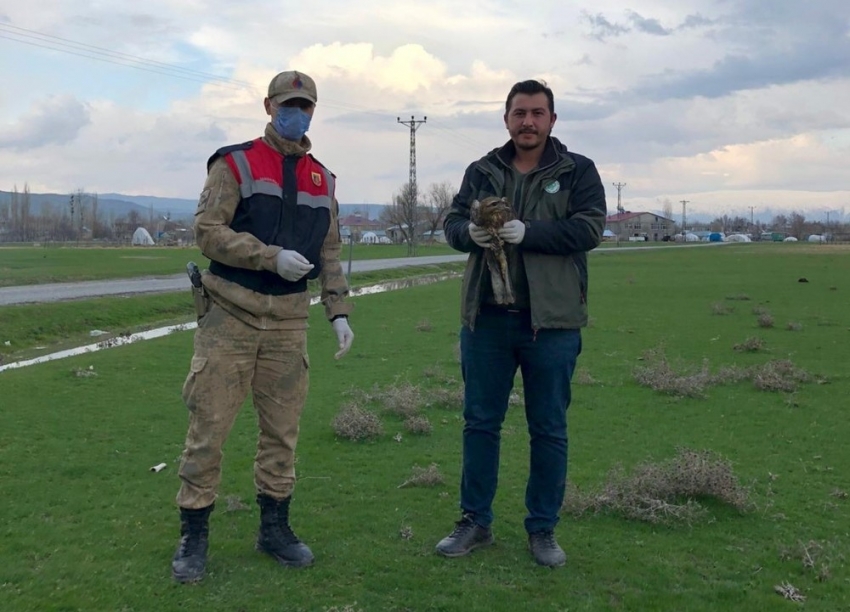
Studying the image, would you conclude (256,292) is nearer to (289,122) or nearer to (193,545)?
(289,122)

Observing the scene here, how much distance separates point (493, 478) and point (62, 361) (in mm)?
9969

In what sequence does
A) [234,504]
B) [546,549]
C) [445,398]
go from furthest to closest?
[445,398], [234,504], [546,549]

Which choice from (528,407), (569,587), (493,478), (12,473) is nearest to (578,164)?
(528,407)

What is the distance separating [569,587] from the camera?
4.52 metres

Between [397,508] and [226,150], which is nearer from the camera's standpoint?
[226,150]

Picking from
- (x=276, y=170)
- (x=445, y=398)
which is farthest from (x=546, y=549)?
(x=445, y=398)

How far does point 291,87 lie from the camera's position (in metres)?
4.64

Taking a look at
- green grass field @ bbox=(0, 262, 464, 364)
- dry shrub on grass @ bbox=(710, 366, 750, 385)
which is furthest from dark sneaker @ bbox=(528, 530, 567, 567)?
green grass field @ bbox=(0, 262, 464, 364)

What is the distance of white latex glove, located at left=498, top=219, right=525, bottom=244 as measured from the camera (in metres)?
4.57

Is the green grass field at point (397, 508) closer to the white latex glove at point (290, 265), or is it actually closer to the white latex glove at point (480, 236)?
the white latex glove at point (290, 265)

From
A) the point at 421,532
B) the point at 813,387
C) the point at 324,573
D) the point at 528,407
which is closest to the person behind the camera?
the point at 324,573

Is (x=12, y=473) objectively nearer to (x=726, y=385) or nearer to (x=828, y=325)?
(x=726, y=385)

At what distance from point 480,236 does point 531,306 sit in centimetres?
48

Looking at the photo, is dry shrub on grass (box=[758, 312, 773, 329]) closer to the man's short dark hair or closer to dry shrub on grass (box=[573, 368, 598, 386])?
dry shrub on grass (box=[573, 368, 598, 386])
